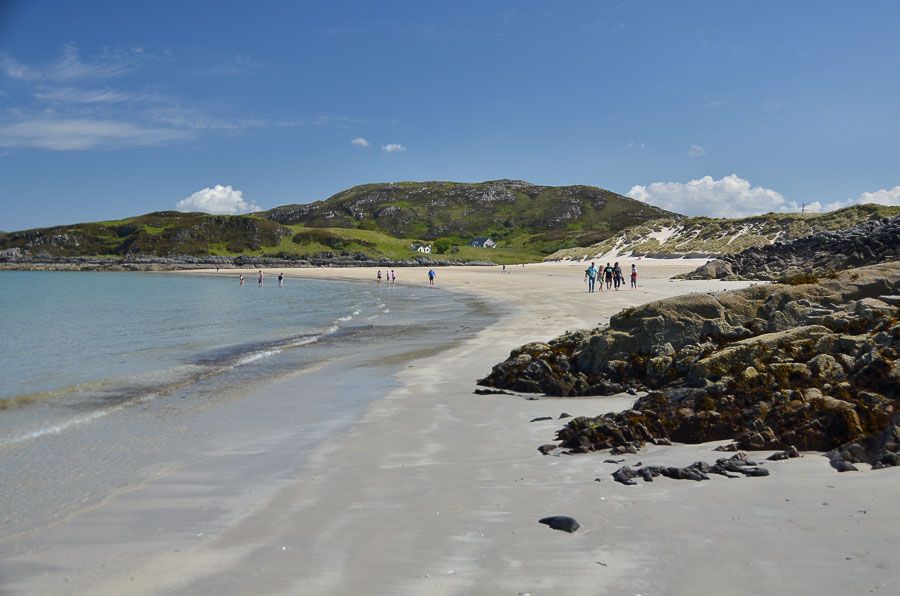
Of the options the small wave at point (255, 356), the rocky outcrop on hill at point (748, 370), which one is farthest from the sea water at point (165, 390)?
the rocky outcrop on hill at point (748, 370)

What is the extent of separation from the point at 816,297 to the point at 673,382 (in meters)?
3.97

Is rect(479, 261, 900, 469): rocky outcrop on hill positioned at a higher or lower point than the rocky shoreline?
lower

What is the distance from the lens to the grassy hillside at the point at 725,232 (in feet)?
246

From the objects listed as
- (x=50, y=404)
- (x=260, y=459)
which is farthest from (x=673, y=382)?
(x=50, y=404)

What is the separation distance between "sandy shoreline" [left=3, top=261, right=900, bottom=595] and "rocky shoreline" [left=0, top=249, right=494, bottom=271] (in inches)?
4810

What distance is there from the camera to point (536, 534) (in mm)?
5383

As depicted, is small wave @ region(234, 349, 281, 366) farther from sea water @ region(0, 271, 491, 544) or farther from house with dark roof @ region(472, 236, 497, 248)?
house with dark roof @ region(472, 236, 497, 248)

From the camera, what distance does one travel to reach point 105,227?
196 m

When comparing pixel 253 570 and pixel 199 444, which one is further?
pixel 199 444

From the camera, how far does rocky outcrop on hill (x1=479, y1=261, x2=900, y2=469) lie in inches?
284

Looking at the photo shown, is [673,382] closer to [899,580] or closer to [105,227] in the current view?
[899,580]

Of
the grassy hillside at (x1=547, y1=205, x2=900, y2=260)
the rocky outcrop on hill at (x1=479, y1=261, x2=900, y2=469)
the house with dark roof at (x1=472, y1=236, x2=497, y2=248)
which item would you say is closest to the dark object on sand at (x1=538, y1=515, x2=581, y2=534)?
the rocky outcrop on hill at (x1=479, y1=261, x2=900, y2=469)

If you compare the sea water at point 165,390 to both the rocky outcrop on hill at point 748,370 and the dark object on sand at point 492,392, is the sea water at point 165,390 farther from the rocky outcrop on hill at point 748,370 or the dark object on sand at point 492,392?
the rocky outcrop on hill at point 748,370

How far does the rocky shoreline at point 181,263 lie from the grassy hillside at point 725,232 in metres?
36.2
